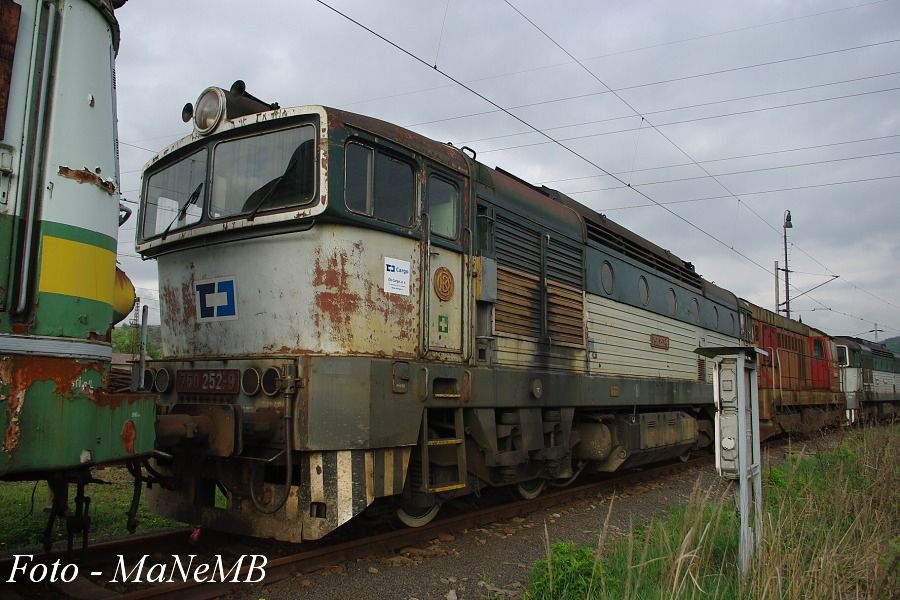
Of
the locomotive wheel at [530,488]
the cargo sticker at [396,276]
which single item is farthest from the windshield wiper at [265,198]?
the locomotive wheel at [530,488]

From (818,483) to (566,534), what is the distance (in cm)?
316

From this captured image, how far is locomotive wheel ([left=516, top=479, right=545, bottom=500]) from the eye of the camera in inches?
300

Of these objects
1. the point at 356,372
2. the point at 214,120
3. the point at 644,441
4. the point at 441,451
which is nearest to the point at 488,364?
the point at 441,451

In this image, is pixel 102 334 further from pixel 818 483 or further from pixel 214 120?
pixel 818 483

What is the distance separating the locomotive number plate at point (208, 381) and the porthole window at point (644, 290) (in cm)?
677

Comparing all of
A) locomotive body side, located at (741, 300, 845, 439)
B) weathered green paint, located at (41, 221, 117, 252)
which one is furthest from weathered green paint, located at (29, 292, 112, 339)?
locomotive body side, located at (741, 300, 845, 439)

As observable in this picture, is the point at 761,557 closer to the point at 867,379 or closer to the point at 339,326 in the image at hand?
the point at 339,326

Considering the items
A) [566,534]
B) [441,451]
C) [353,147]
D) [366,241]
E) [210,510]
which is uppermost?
[353,147]

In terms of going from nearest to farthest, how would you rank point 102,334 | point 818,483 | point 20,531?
1. point 102,334
2. point 20,531
3. point 818,483

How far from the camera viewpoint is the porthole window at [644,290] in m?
10.2

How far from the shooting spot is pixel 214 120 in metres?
5.65

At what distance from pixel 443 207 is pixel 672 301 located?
663cm

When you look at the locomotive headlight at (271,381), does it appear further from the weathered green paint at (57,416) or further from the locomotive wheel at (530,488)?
the locomotive wheel at (530,488)

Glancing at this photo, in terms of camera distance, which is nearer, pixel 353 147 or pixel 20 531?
pixel 353 147
